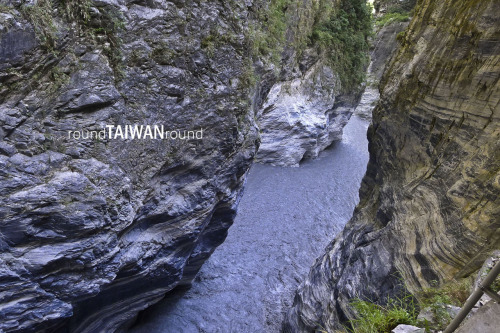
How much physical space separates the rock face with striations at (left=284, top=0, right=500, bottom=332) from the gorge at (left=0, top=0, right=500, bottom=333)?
0.09 feet

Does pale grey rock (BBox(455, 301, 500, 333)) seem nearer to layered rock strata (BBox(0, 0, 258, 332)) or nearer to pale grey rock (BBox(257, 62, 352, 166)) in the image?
layered rock strata (BBox(0, 0, 258, 332))

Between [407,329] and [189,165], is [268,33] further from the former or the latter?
[407,329]

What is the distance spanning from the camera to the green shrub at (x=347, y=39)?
16.3m

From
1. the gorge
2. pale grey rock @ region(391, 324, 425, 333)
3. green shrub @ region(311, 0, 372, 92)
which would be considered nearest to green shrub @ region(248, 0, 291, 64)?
the gorge

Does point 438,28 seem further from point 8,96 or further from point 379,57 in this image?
point 379,57

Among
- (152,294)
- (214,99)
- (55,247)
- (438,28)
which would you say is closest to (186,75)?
(214,99)

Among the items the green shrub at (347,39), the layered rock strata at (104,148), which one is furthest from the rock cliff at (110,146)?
the green shrub at (347,39)

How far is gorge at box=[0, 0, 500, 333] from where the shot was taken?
13.7 feet

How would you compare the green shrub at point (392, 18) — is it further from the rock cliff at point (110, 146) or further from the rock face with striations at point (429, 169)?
the rock face with striations at point (429, 169)

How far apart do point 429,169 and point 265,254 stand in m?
6.83

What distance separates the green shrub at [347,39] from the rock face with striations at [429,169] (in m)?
11.1

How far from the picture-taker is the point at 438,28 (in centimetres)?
509

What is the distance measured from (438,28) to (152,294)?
8.01m

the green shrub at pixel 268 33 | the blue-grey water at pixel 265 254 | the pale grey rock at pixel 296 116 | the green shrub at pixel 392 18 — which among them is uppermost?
the green shrub at pixel 392 18
